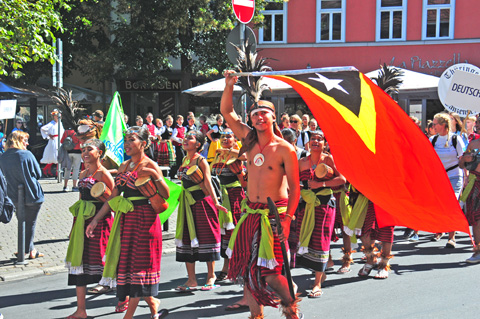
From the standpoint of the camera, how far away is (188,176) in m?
6.70

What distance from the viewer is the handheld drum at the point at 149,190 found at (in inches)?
210

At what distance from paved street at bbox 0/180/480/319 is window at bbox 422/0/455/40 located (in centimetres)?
1632

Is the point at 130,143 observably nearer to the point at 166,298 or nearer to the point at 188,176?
the point at 188,176

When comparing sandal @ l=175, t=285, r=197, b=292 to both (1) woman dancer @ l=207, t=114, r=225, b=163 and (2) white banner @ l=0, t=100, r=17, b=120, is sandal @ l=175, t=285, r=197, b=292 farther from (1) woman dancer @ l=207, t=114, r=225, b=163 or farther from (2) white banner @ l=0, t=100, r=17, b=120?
(2) white banner @ l=0, t=100, r=17, b=120

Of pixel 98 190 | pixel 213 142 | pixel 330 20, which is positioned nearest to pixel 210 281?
pixel 98 190

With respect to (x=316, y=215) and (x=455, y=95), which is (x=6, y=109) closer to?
(x=316, y=215)

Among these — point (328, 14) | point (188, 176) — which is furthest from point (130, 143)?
point (328, 14)

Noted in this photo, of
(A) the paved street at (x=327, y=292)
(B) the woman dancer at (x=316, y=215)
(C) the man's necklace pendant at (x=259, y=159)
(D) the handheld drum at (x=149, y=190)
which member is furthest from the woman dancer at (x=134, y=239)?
(B) the woman dancer at (x=316, y=215)

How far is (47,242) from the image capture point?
363 inches

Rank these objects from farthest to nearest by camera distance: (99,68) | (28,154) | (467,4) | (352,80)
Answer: (467,4), (99,68), (28,154), (352,80)

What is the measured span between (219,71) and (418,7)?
8635mm

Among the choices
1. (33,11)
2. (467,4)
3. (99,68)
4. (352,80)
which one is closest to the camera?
(352,80)

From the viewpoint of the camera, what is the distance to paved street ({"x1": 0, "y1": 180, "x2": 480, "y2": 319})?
5.88 m

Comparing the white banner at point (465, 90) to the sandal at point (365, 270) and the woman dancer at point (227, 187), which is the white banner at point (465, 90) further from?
the woman dancer at point (227, 187)
